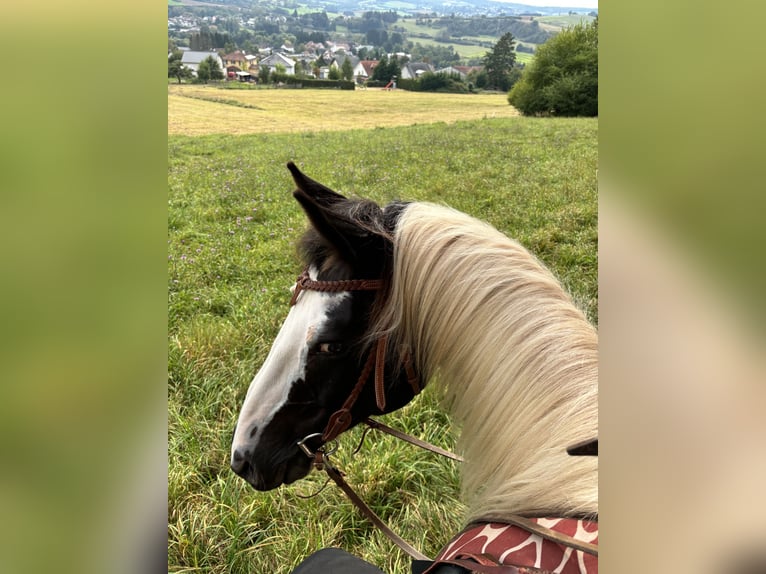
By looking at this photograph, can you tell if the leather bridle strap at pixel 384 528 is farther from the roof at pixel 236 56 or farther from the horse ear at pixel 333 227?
the roof at pixel 236 56

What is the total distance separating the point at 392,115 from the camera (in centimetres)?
637

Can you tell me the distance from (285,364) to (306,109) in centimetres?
605

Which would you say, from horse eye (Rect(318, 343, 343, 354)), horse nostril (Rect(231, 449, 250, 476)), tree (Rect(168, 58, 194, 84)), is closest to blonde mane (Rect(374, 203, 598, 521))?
horse eye (Rect(318, 343, 343, 354))

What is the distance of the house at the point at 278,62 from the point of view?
5.84 m

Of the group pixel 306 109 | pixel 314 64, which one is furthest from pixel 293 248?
pixel 306 109

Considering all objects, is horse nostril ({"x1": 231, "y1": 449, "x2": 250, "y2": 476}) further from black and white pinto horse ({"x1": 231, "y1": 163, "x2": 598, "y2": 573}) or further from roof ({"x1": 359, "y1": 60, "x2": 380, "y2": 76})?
roof ({"x1": 359, "y1": 60, "x2": 380, "y2": 76})

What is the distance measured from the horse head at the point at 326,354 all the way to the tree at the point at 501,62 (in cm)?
290

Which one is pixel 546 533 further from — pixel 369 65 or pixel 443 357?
pixel 369 65

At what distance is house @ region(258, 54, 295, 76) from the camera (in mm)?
5836

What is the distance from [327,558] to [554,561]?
81 cm

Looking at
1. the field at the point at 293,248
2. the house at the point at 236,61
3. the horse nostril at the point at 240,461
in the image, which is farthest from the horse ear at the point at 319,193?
the house at the point at 236,61

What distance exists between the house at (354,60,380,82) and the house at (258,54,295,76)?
37.0 inches
